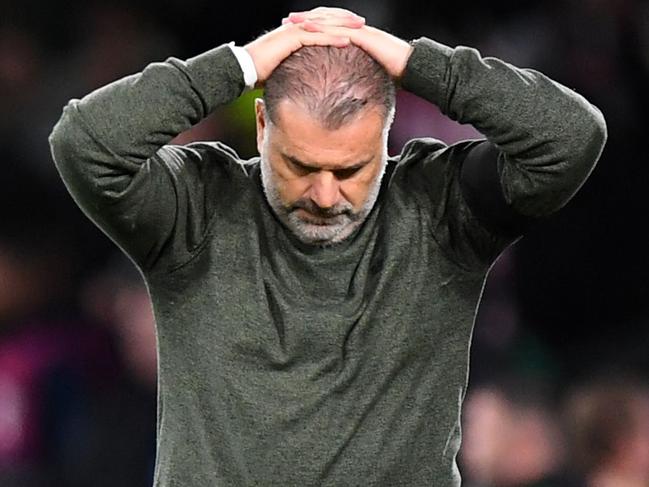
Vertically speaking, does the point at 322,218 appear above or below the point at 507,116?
below

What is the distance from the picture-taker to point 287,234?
1.66 m

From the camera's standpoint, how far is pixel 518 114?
1.55 metres

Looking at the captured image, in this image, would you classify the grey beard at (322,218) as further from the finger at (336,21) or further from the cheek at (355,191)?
the finger at (336,21)

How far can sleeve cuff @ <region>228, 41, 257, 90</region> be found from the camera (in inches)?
61.7

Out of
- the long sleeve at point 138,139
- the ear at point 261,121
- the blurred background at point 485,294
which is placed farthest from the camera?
the blurred background at point 485,294

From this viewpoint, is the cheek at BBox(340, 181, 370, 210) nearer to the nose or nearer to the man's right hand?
the nose

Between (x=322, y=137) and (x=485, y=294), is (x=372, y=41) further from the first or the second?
(x=485, y=294)

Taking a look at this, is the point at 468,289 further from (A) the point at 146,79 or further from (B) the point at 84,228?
(B) the point at 84,228

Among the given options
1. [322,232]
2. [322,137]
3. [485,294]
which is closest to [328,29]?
[322,137]

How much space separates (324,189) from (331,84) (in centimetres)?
11

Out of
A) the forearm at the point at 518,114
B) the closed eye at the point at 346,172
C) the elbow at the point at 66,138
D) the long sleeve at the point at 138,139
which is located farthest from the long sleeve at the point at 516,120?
the elbow at the point at 66,138

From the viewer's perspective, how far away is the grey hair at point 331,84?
1.57 metres

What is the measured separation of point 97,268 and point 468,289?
1.58m

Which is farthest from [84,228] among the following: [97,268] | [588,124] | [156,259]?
[588,124]
